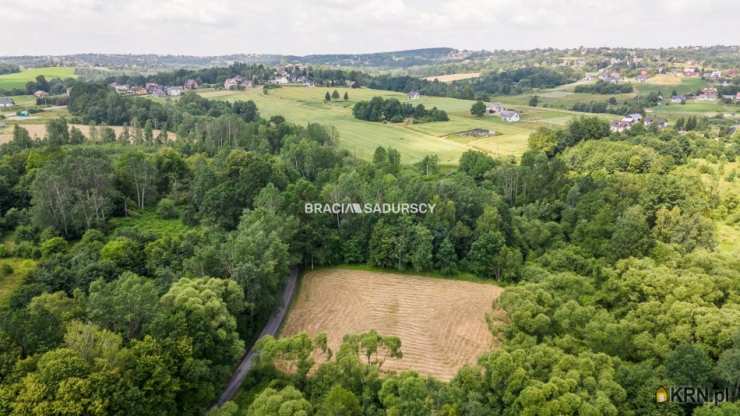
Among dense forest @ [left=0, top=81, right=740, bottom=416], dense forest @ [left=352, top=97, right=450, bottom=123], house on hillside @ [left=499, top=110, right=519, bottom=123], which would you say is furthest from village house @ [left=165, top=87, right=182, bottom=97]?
house on hillside @ [left=499, top=110, right=519, bottom=123]

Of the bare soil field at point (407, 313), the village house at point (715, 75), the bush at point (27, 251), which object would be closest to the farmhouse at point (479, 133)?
the bare soil field at point (407, 313)

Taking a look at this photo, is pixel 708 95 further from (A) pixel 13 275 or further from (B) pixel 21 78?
(B) pixel 21 78

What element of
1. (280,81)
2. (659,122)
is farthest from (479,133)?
(280,81)

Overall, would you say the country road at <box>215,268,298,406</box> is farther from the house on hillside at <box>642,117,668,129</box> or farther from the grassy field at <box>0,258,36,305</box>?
the house on hillside at <box>642,117,668,129</box>

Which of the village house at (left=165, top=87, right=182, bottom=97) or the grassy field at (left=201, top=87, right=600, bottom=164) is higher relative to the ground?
the village house at (left=165, top=87, right=182, bottom=97)

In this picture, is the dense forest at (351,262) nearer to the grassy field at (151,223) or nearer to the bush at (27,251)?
the bush at (27,251)

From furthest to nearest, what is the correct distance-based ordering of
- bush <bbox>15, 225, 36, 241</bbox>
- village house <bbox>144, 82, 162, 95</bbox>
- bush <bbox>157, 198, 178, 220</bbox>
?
1. village house <bbox>144, 82, 162, 95</bbox>
2. bush <bbox>157, 198, 178, 220</bbox>
3. bush <bbox>15, 225, 36, 241</bbox>
